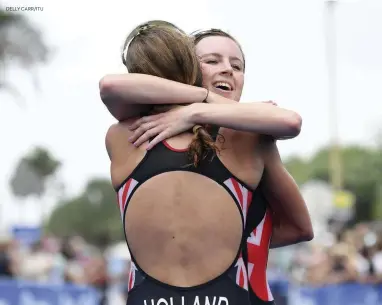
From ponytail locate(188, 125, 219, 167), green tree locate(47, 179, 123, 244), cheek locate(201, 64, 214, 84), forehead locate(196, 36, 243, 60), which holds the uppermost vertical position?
forehead locate(196, 36, 243, 60)

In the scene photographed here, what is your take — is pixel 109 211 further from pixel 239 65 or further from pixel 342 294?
pixel 239 65

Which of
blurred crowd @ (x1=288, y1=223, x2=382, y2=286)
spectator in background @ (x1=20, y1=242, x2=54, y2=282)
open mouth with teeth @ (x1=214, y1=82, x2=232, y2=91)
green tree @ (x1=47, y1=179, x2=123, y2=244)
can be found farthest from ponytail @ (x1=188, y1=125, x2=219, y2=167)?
green tree @ (x1=47, y1=179, x2=123, y2=244)

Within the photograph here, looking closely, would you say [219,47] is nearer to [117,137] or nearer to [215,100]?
[215,100]

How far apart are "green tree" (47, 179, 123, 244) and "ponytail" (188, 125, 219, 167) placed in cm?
10011

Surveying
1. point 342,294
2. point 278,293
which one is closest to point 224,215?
point 278,293

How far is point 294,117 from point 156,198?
60cm

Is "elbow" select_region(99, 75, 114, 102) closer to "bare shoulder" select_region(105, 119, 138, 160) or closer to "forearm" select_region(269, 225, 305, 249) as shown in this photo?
"bare shoulder" select_region(105, 119, 138, 160)

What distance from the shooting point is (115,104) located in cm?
368

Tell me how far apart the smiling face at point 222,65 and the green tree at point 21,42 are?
1612 centimetres

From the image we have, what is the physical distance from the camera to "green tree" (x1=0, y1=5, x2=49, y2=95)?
22453mm

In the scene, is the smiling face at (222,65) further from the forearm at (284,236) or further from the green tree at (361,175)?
the green tree at (361,175)

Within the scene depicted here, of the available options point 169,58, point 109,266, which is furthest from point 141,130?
point 109,266

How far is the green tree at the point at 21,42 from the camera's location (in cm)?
2245

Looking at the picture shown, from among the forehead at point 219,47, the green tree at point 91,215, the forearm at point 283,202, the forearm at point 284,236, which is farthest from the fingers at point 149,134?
the green tree at point 91,215
